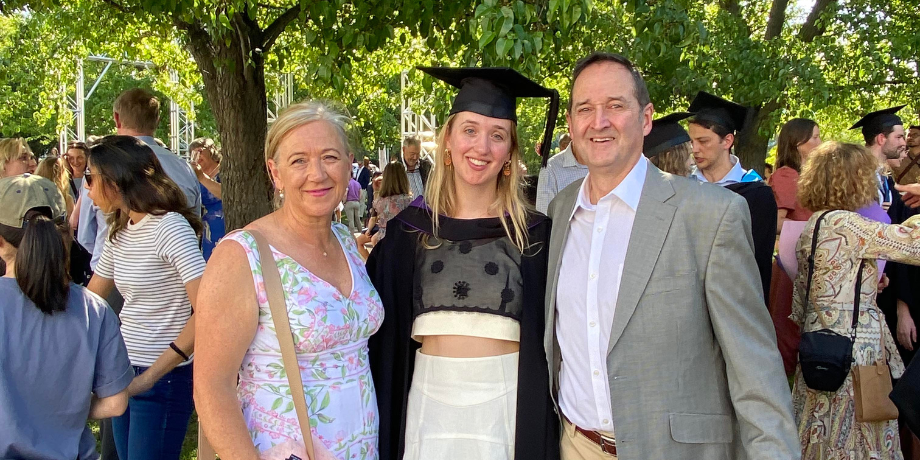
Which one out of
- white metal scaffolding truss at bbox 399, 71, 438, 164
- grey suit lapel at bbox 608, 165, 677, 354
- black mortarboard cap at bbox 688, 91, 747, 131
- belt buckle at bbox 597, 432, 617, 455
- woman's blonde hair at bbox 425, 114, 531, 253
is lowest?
belt buckle at bbox 597, 432, 617, 455

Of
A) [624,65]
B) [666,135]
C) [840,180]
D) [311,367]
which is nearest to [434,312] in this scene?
[311,367]

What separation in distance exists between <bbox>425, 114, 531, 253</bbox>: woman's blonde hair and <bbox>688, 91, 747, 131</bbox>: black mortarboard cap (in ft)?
6.23

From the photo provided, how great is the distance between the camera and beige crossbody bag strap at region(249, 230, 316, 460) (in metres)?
2.10

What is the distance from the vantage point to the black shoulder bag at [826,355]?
343 cm

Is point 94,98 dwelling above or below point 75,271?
above

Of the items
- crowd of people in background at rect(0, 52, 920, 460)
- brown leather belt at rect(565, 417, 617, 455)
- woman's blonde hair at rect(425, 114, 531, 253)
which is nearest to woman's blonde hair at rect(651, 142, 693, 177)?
crowd of people in background at rect(0, 52, 920, 460)

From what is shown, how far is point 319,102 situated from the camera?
2416 millimetres

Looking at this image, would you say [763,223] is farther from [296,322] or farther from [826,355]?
[296,322]

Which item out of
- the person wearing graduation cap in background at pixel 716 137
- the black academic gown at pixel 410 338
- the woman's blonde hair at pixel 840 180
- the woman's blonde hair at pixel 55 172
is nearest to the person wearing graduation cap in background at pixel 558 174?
the person wearing graduation cap in background at pixel 716 137

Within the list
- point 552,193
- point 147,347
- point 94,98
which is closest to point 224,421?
point 147,347

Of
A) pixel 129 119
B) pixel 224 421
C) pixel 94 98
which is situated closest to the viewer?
pixel 224 421

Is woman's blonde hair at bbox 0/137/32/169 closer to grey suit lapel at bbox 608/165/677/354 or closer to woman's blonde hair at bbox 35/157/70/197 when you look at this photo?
woman's blonde hair at bbox 35/157/70/197

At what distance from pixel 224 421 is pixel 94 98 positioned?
3573 centimetres

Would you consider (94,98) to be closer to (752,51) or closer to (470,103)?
(752,51)
